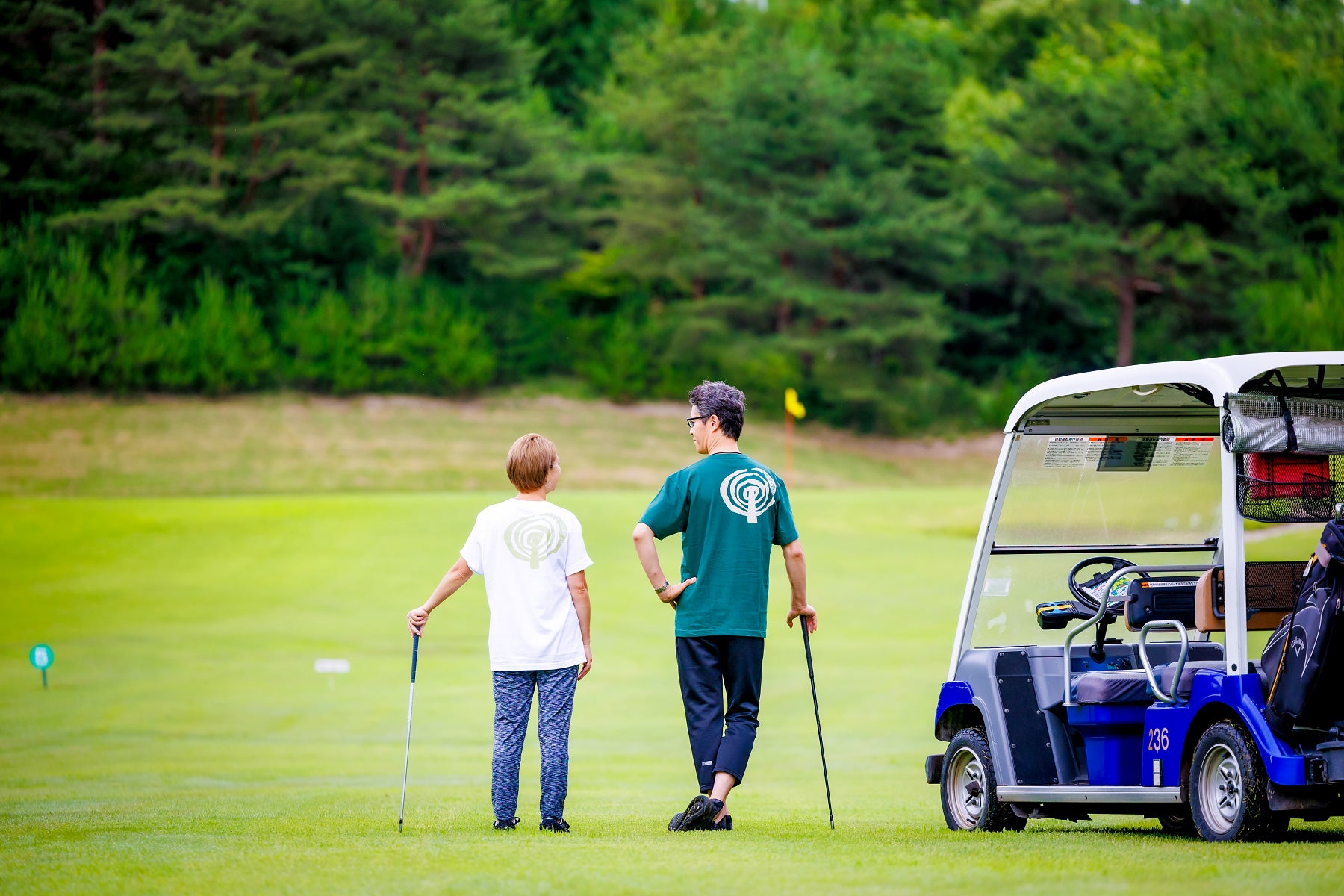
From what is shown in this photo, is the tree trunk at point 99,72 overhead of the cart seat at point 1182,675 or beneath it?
overhead

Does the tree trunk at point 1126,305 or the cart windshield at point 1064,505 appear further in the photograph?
the tree trunk at point 1126,305

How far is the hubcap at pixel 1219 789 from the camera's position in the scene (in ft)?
17.1

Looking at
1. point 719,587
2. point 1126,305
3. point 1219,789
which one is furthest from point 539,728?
point 1126,305

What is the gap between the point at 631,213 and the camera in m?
50.4

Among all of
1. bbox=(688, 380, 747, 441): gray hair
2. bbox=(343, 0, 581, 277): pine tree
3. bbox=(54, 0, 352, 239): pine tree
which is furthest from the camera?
bbox=(343, 0, 581, 277): pine tree

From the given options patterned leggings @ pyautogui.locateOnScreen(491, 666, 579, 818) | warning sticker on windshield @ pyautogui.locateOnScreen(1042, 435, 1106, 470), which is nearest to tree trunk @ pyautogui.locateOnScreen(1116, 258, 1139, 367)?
warning sticker on windshield @ pyautogui.locateOnScreen(1042, 435, 1106, 470)

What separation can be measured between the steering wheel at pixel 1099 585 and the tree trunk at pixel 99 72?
44837 mm

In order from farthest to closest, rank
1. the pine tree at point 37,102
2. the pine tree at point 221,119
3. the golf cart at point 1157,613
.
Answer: the pine tree at point 37,102, the pine tree at point 221,119, the golf cart at point 1157,613

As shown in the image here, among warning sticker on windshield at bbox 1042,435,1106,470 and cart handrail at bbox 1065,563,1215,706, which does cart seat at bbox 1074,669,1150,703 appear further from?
warning sticker on windshield at bbox 1042,435,1106,470

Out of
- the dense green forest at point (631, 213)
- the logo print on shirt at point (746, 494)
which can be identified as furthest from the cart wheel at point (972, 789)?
the dense green forest at point (631, 213)

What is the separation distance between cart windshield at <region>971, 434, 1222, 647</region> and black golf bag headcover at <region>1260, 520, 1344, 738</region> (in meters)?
1.45

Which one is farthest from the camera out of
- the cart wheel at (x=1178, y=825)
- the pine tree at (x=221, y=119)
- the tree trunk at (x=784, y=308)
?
the tree trunk at (x=784, y=308)

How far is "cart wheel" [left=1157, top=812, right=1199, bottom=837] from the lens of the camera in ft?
19.1

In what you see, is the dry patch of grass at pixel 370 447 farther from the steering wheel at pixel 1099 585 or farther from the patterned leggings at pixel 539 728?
the steering wheel at pixel 1099 585
